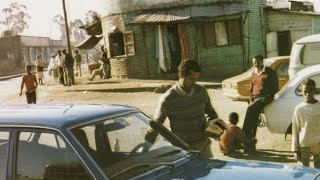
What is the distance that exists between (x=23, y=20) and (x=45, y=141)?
113 metres

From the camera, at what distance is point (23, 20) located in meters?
112

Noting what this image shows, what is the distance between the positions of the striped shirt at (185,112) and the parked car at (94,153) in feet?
3.11

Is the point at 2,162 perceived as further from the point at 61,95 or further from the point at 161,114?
the point at 61,95

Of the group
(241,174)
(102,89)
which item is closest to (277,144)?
(241,174)

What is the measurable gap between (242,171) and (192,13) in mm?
17743

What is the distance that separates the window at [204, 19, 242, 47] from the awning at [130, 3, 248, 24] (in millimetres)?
724

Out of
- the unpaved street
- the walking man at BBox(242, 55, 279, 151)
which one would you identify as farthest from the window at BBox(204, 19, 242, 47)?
the walking man at BBox(242, 55, 279, 151)

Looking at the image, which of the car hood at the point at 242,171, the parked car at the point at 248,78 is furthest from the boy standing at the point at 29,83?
the car hood at the point at 242,171

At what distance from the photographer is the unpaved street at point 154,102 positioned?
8.59m

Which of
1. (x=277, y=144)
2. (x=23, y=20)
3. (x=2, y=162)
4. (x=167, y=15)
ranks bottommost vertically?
(x=277, y=144)

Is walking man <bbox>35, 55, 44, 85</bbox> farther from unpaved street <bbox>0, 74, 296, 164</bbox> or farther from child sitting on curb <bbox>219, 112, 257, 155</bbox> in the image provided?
child sitting on curb <bbox>219, 112, 257, 155</bbox>

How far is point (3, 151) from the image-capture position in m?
3.92

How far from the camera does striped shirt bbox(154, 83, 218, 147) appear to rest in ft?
17.1

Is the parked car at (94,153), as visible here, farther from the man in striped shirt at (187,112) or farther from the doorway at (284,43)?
the doorway at (284,43)
